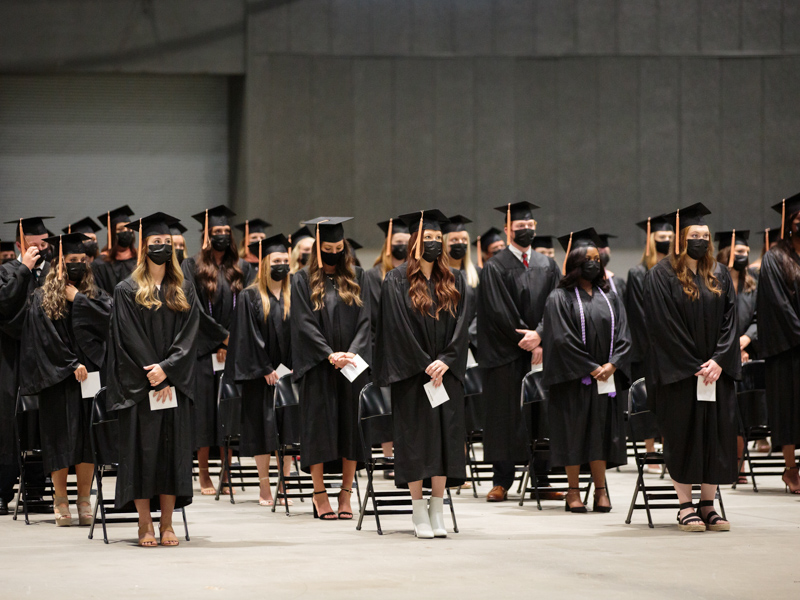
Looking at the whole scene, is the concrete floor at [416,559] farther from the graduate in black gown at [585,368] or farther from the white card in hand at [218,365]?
the white card in hand at [218,365]

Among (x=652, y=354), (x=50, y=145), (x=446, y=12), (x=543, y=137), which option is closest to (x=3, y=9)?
(x=50, y=145)

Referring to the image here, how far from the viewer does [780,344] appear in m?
9.25

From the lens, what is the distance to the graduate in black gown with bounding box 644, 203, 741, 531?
23.6ft

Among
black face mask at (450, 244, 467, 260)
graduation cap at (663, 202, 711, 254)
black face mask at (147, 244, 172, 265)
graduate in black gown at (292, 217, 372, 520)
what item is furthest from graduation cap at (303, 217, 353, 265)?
graduation cap at (663, 202, 711, 254)

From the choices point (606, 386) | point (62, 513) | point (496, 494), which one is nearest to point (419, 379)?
point (606, 386)

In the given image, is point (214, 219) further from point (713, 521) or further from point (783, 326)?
point (713, 521)

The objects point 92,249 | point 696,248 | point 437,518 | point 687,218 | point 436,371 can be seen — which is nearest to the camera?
point 436,371

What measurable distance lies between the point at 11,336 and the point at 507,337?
374 centimetres

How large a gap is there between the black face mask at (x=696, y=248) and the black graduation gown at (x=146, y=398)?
3.18 m

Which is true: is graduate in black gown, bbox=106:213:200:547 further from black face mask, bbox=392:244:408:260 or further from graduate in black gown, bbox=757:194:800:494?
graduate in black gown, bbox=757:194:800:494

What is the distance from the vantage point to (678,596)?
16.8 ft

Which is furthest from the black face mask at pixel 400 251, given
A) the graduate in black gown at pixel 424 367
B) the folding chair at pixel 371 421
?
the graduate in black gown at pixel 424 367

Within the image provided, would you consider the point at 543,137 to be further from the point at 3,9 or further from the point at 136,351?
the point at 136,351

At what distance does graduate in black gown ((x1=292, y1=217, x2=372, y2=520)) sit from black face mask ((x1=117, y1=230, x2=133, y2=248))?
3091mm
